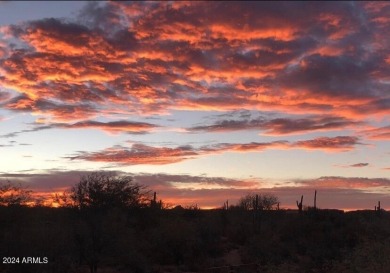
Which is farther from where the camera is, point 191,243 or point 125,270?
point 191,243

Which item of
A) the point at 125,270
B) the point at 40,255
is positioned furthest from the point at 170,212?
the point at 40,255

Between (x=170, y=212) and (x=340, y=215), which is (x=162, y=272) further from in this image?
(x=340, y=215)

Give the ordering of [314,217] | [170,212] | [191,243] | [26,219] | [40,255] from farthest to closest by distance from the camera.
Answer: [314,217] < [170,212] < [191,243] < [26,219] < [40,255]

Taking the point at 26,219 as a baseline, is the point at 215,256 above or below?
below

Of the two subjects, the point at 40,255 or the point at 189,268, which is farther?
the point at 189,268

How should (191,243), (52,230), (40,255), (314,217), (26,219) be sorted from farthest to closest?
(314,217), (191,243), (26,219), (52,230), (40,255)

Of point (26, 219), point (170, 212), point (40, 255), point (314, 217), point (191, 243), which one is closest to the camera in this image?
point (40, 255)

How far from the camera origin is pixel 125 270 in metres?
27.8

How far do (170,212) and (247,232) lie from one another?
7010mm

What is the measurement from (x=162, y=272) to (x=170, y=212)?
47.3 feet

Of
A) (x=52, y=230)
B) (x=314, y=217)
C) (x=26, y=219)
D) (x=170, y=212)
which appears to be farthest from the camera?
(x=314, y=217)

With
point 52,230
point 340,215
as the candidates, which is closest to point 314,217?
point 340,215

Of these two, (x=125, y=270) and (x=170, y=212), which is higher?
(x=170, y=212)

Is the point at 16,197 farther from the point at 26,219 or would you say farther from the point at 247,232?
the point at 247,232
